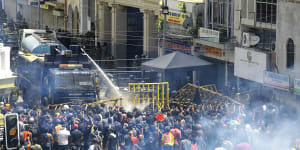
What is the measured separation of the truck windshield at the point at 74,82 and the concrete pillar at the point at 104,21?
25022 millimetres

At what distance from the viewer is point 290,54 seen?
85.9 feet

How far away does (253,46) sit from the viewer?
29953 mm

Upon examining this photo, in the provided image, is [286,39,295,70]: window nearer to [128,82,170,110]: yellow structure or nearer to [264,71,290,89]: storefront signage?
[264,71,290,89]: storefront signage

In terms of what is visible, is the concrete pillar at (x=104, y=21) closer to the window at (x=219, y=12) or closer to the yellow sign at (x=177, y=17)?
the yellow sign at (x=177, y=17)

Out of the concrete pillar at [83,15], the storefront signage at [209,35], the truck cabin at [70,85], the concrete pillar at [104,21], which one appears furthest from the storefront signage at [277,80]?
the concrete pillar at [83,15]

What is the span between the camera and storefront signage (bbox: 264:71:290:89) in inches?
991

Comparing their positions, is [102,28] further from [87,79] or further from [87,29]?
[87,79]

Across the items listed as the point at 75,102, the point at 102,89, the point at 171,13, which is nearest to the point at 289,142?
the point at 75,102

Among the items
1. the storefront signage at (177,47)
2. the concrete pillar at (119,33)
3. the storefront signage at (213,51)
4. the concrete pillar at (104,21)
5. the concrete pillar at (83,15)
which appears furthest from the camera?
the concrete pillar at (83,15)

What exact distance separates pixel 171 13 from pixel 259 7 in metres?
9.82

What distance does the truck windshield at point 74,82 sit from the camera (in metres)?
27.9

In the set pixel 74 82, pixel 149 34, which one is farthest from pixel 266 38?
pixel 149 34

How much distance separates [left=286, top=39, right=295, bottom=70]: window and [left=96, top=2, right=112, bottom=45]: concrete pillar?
95.5ft

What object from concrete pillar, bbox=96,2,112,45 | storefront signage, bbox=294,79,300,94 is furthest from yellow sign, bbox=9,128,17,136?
concrete pillar, bbox=96,2,112,45
